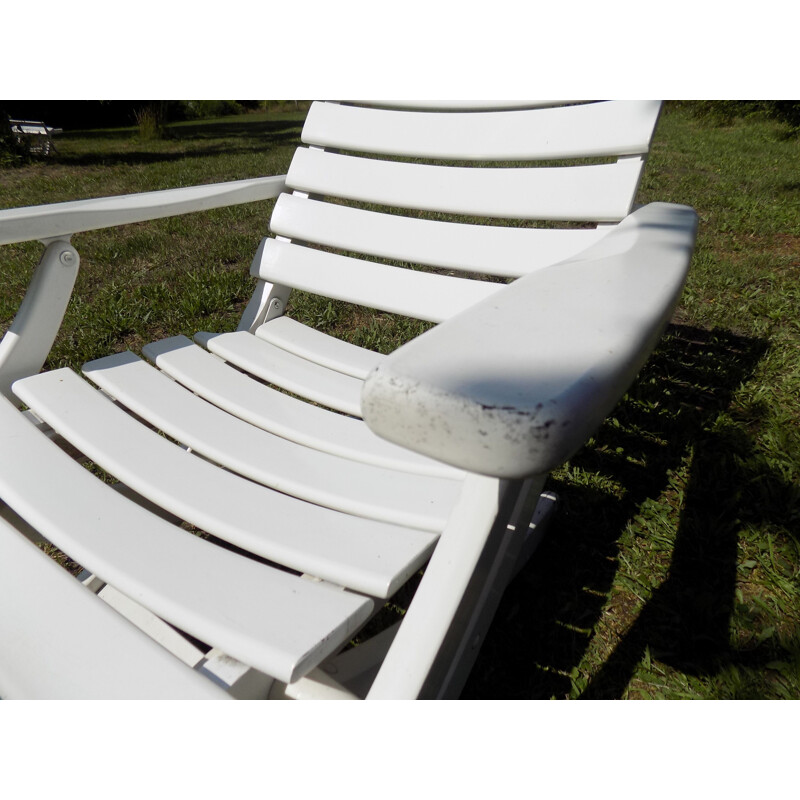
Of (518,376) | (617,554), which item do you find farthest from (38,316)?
(617,554)

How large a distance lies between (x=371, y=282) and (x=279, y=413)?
48 cm

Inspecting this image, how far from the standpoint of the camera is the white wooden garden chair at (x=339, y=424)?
45 centimetres

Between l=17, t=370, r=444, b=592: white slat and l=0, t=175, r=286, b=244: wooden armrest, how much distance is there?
0.28m

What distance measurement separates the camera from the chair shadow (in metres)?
1.27

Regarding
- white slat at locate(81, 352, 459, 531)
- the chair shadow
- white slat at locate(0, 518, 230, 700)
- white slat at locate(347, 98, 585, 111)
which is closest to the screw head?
white slat at locate(81, 352, 459, 531)

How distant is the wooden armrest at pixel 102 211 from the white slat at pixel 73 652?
0.59 metres

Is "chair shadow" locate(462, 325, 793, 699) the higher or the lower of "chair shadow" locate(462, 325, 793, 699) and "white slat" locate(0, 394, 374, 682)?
the higher

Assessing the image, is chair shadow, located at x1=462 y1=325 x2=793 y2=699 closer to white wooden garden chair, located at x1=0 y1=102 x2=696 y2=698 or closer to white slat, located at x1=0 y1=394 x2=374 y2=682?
white wooden garden chair, located at x1=0 y1=102 x2=696 y2=698

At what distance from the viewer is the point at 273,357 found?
138cm

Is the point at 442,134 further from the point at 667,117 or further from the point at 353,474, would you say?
the point at 667,117

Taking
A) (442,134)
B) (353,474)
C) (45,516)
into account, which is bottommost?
(45,516)

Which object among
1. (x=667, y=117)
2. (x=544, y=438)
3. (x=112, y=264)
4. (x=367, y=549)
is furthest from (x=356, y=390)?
(x=667, y=117)
